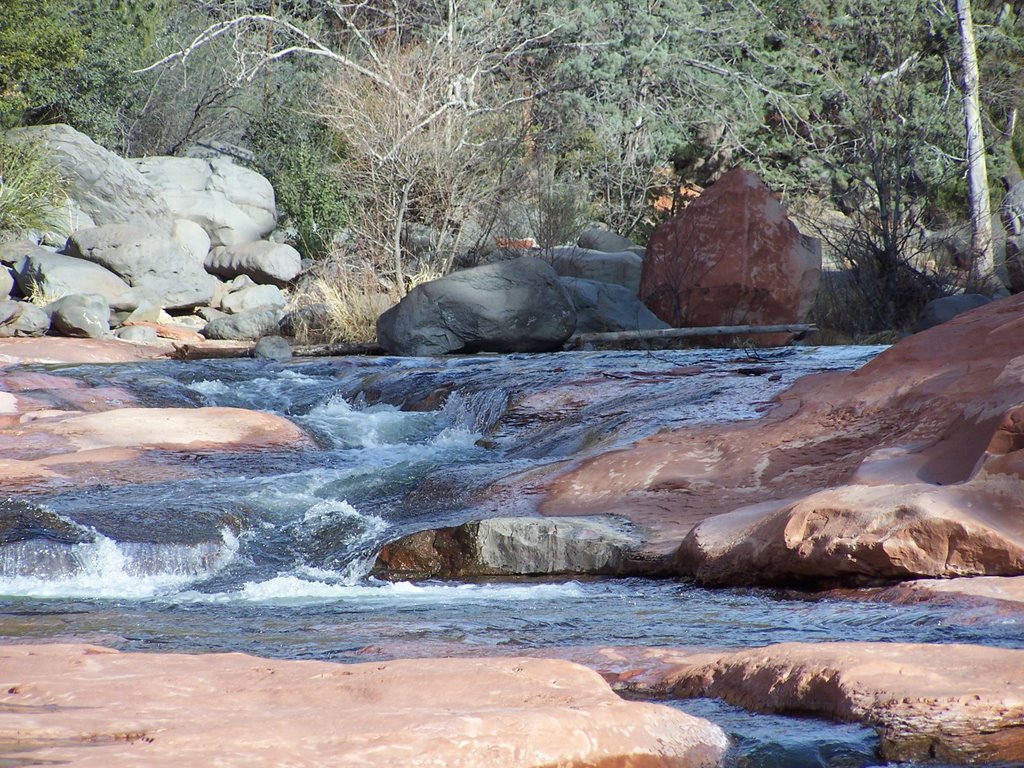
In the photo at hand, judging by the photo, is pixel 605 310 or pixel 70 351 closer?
pixel 70 351

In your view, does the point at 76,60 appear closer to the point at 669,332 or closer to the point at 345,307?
the point at 345,307

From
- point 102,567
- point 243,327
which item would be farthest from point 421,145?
point 102,567

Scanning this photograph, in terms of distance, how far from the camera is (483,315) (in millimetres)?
12656

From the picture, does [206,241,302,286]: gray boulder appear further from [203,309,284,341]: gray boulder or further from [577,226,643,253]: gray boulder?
[577,226,643,253]: gray boulder

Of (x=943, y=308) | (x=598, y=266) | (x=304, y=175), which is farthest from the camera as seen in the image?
(x=304, y=175)

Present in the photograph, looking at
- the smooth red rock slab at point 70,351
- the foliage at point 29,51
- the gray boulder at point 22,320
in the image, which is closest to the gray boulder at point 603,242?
the smooth red rock slab at point 70,351

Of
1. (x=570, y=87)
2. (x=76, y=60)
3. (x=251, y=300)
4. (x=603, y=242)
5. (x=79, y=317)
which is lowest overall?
(x=79, y=317)

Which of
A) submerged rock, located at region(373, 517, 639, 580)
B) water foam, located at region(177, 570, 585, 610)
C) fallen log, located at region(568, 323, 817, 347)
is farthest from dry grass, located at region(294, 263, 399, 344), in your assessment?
water foam, located at region(177, 570, 585, 610)

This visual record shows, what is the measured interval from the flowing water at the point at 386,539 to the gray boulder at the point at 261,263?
26.6 feet

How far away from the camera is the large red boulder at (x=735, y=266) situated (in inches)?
585

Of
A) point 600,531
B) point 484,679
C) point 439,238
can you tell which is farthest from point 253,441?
point 439,238

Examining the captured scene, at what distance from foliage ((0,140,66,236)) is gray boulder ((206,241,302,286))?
9.16 ft

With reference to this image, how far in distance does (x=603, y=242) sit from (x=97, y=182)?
29.0 feet

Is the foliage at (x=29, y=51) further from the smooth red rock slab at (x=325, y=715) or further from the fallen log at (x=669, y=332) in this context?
the smooth red rock slab at (x=325, y=715)
